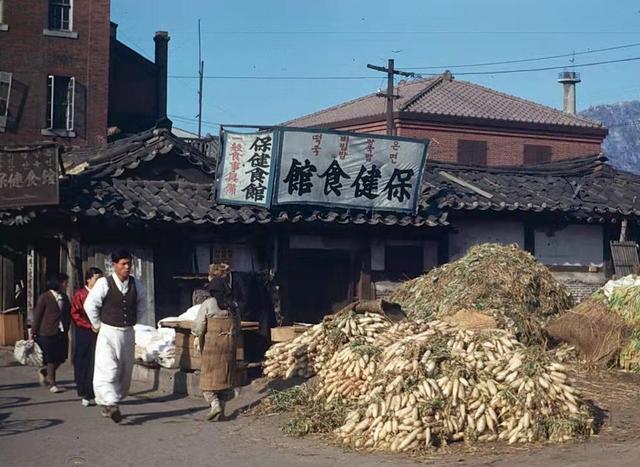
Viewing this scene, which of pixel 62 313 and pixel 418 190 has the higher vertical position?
pixel 418 190

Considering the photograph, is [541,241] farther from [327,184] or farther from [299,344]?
[299,344]

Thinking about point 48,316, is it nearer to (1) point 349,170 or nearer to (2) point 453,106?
(1) point 349,170

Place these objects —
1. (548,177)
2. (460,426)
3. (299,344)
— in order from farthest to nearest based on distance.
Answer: (548,177)
(299,344)
(460,426)

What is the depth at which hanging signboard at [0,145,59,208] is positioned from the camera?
A: 51.1 feet

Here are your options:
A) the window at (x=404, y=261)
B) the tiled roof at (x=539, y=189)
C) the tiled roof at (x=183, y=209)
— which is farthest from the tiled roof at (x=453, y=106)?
the tiled roof at (x=183, y=209)

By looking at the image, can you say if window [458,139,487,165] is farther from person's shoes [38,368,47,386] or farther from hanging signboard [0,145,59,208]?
person's shoes [38,368,47,386]

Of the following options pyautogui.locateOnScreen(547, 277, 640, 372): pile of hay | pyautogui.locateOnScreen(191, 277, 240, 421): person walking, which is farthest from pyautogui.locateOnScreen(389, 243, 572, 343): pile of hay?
pyautogui.locateOnScreen(191, 277, 240, 421): person walking

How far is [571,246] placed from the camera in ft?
65.8

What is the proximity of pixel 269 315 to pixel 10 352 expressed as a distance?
5.91m

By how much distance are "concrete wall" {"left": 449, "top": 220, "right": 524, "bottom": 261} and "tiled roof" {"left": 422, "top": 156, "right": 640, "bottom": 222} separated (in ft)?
1.91

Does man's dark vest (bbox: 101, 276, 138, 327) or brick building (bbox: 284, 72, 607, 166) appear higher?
brick building (bbox: 284, 72, 607, 166)

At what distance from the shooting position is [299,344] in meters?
13.0

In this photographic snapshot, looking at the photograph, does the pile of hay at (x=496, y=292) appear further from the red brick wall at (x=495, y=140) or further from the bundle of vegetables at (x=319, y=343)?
the red brick wall at (x=495, y=140)

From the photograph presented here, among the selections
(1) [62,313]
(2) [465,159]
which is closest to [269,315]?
(1) [62,313]
